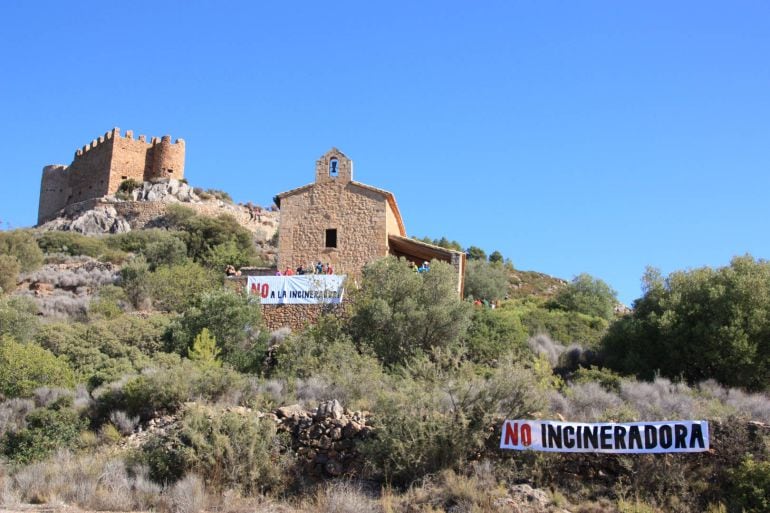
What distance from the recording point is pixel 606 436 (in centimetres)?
1338

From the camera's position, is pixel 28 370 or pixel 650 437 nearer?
pixel 650 437

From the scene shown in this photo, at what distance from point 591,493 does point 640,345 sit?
8739 mm

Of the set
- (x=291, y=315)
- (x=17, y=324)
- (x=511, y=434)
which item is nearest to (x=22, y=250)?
(x=17, y=324)

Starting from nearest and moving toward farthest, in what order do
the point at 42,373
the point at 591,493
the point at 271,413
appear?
the point at 591,493 → the point at 271,413 → the point at 42,373

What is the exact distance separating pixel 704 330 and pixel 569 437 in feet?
26.0

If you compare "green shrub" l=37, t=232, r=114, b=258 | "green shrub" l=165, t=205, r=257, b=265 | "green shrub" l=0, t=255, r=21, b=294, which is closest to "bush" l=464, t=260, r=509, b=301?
"green shrub" l=165, t=205, r=257, b=265

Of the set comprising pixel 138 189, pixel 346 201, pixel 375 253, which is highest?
pixel 138 189

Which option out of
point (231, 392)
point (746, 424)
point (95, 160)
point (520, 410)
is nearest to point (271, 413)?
point (231, 392)

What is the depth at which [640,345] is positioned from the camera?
821 inches

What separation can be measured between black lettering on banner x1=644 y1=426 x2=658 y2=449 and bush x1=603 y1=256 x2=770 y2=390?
6616mm

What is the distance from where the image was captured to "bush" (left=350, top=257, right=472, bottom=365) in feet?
69.9

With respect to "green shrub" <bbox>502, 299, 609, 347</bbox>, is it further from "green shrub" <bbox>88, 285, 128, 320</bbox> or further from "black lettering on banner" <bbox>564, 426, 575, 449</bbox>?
"green shrub" <bbox>88, 285, 128, 320</bbox>

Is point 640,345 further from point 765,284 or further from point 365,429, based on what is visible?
point 365,429

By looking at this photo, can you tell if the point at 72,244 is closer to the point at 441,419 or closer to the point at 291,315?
the point at 291,315
